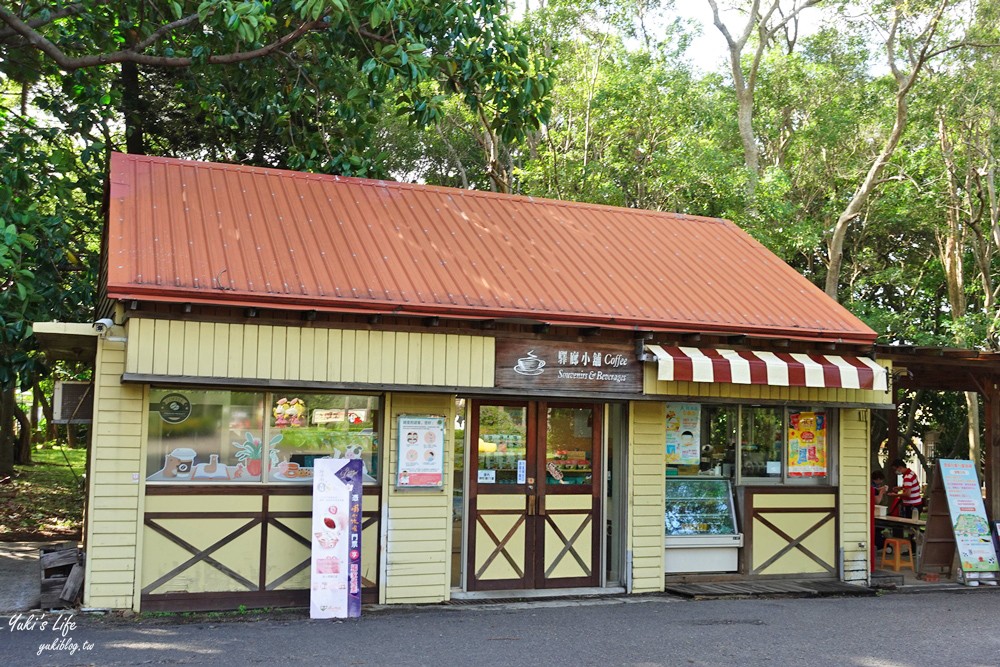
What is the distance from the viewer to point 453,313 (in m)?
9.79

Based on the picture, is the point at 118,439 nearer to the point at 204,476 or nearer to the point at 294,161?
the point at 204,476

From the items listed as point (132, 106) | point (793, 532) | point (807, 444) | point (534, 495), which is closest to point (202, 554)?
point (534, 495)

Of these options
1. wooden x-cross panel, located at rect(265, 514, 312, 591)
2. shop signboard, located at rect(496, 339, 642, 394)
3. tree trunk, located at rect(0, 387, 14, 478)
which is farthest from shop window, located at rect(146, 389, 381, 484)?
tree trunk, located at rect(0, 387, 14, 478)

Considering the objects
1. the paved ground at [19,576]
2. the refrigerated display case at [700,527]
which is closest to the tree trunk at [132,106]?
the paved ground at [19,576]

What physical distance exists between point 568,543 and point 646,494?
104 centimetres

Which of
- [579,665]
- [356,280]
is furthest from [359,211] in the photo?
[579,665]

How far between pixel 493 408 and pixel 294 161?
589cm

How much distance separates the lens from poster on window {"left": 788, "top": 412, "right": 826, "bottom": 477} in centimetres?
1195

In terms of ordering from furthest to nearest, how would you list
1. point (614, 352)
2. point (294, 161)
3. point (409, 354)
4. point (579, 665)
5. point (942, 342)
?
point (942, 342), point (294, 161), point (614, 352), point (409, 354), point (579, 665)

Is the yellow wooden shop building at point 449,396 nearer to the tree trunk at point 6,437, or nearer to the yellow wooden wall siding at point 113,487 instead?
the yellow wooden wall siding at point 113,487

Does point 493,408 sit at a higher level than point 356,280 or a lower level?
lower

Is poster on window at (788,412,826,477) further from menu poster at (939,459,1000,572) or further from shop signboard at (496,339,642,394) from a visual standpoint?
shop signboard at (496,339,642,394)

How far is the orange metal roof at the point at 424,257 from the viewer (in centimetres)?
944

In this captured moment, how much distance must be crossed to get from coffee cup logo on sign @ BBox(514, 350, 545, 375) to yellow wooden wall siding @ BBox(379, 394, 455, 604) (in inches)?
31.6
